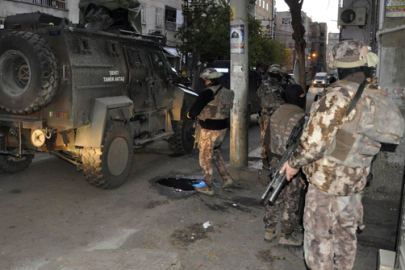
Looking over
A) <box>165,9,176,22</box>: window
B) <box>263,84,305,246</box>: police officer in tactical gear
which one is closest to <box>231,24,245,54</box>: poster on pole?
<box>263,84,305,246</box>: police officer in tactical gear

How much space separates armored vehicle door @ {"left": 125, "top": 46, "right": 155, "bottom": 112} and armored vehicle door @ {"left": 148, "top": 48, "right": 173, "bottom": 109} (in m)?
0.14

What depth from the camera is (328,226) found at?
3109 millimetres

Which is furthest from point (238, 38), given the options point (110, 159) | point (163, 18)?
point (163, 18)

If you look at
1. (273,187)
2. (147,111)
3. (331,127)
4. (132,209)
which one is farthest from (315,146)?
(147,111)

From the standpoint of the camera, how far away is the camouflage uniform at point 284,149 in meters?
4.15

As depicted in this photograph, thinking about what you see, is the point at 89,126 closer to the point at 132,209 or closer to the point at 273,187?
the point at 132,209

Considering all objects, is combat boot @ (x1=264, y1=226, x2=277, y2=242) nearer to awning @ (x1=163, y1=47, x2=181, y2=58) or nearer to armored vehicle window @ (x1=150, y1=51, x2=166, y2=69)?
armored vehicle window @ (x1=150, y1=51, x2=166, y2=69)

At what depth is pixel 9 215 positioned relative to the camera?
Answer: 5.13 meters

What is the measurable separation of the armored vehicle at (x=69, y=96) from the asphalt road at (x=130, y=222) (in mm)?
487

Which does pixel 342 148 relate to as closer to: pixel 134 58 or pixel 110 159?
pixel 110 159

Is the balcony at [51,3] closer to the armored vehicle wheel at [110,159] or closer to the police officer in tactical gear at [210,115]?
the armored vehicle wheel at [110,159]

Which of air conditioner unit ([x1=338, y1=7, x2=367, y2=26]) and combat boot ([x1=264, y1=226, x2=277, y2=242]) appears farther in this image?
air conditioner unit ([x1=338, y1=7, x2=367, y2=26])

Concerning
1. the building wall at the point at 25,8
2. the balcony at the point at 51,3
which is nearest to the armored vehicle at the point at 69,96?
the building wall at the point at 25,8

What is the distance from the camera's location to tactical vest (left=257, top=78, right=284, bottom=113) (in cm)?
705
